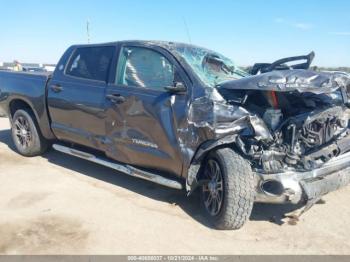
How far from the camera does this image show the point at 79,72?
5.54m

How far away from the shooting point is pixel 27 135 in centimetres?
653

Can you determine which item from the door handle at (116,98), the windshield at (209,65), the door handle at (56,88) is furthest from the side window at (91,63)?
the windshield at (209,65)

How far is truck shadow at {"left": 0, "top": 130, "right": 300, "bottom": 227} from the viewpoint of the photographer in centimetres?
436

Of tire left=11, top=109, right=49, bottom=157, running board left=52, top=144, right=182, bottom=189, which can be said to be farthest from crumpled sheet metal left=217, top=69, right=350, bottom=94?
tire left=11, top=109, right=49, bottom=157

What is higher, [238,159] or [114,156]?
[238,159]

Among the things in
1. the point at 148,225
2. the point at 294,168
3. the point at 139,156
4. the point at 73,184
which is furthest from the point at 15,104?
the point at 294,168

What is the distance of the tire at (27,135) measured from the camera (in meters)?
6.36

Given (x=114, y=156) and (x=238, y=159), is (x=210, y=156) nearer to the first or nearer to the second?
(x=238, y=159)

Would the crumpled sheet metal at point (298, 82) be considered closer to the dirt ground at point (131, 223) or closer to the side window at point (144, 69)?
the side window at point (144, 69)

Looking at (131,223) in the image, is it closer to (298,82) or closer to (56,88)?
(298,82)

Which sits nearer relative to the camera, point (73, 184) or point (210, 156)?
point (210, 156)

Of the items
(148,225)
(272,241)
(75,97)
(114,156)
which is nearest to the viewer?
(272,241)

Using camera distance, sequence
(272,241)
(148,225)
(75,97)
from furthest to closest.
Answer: (75,97) → (148,225) → (272,241)

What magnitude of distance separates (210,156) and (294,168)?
33.8 inches
